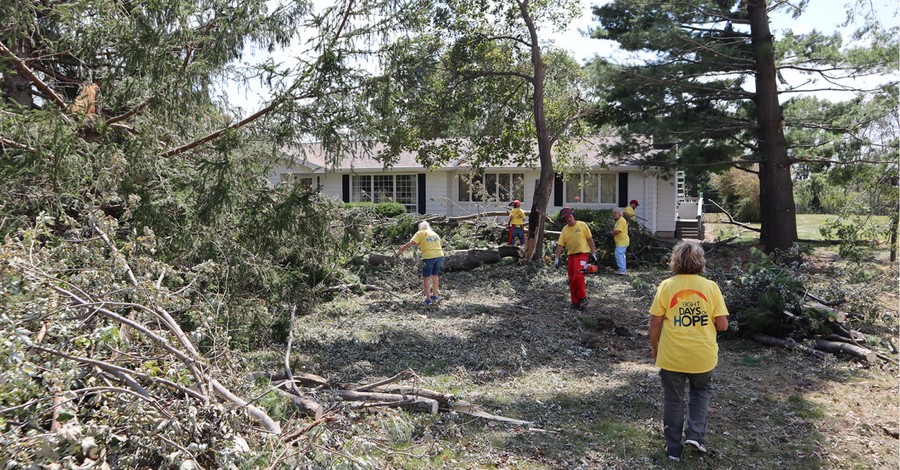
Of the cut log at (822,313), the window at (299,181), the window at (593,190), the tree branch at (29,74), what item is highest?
the tree branch at (29,74)

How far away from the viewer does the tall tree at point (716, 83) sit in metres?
15.0

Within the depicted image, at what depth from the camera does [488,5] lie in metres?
15.5

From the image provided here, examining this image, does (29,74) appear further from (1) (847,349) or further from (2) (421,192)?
(2) (421,192)

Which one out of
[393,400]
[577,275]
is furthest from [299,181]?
[577,275]

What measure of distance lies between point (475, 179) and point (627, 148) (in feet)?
26.2

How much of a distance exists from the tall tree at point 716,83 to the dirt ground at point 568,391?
22.9 feet

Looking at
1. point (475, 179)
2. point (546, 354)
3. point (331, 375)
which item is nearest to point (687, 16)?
point (475, 179)

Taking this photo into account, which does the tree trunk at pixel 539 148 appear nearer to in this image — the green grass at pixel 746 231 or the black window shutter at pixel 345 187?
the green grass at pixel 746 231

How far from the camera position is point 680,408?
14.3 feet

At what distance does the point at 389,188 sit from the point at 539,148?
11.5m

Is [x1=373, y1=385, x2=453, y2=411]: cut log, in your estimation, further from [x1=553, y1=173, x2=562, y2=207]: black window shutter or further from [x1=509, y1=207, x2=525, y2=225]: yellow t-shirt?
[x1=553, y1=173, x2=562, y2=207]: black window shutter

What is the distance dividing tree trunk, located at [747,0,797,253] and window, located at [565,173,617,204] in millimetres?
7268

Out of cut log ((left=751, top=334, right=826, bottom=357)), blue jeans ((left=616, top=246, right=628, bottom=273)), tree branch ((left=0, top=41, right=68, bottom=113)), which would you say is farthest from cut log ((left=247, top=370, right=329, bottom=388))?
blue jeans ((left=616, top=246, right=628, bottom=273))

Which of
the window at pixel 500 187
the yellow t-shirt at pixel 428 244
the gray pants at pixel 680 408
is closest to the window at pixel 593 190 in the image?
the window at pixel 500 187
